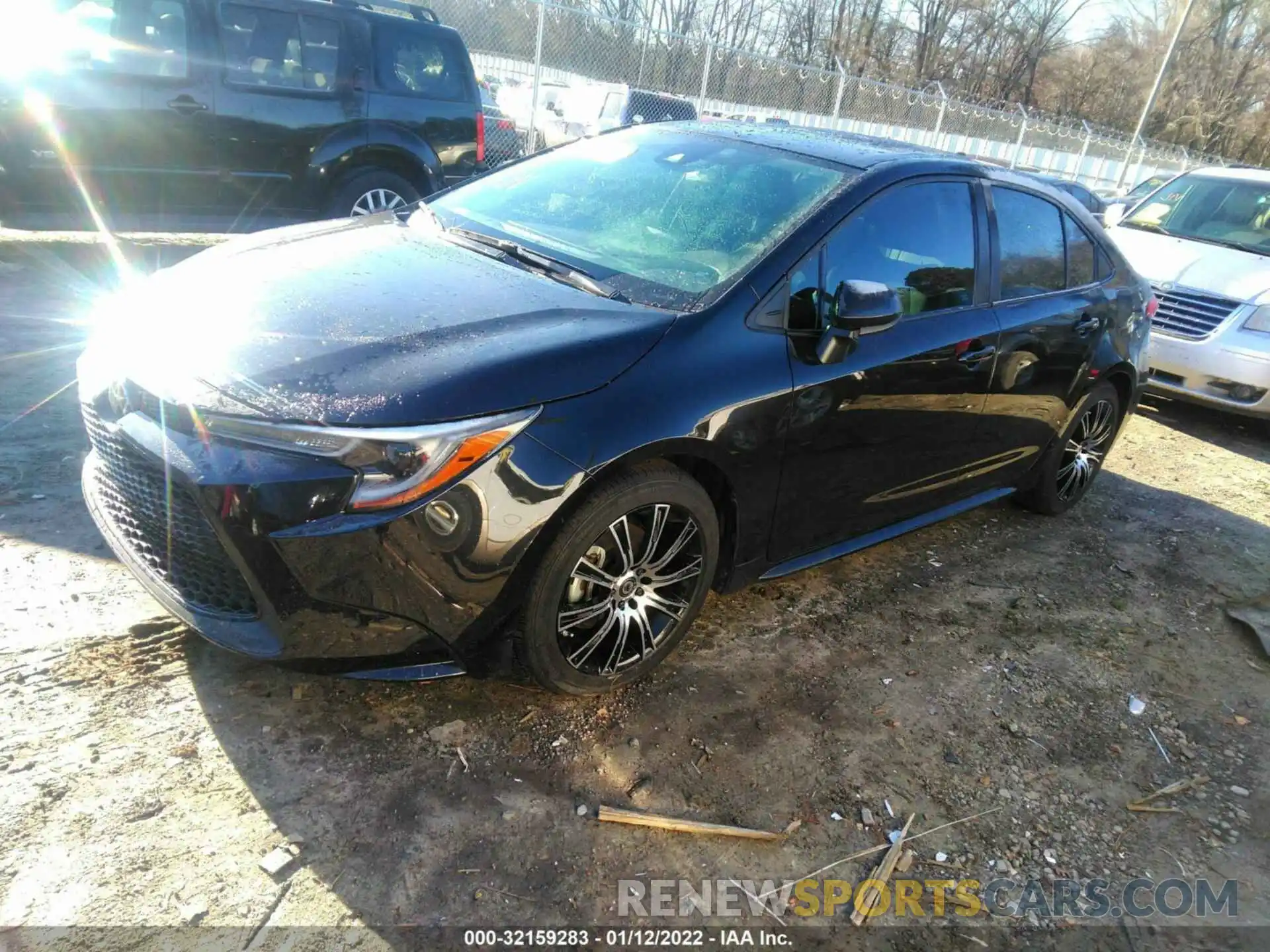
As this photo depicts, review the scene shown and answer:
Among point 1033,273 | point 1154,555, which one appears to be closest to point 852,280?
point 1033,273

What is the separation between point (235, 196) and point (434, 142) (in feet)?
5.67

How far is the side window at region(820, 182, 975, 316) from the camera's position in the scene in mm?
2939

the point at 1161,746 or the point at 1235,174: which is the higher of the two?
the point at 1235,174

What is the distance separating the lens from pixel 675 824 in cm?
230

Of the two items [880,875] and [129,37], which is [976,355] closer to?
[880,875]

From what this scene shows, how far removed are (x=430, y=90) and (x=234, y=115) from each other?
167 cm

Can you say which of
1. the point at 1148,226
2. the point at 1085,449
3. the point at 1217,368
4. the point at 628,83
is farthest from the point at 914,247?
the point at 628,83

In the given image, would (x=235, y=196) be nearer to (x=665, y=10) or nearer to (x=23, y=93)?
(x=23, y=93)

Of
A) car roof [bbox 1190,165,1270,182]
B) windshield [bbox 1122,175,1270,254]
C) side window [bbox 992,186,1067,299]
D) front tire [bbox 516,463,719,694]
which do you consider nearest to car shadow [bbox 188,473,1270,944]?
front tire [bbox 516,463,719,694]

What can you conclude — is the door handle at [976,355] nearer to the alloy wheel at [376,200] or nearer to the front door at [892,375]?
the front door at [892,375]

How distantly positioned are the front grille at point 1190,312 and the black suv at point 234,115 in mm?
5949

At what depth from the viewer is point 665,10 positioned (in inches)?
979

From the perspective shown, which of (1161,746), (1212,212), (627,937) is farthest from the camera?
(1212,212)

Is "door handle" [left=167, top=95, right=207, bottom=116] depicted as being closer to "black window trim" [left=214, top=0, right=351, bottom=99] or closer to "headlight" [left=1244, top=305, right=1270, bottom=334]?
"black window trim" [left=214, top=0, right=351, bottom=99]
